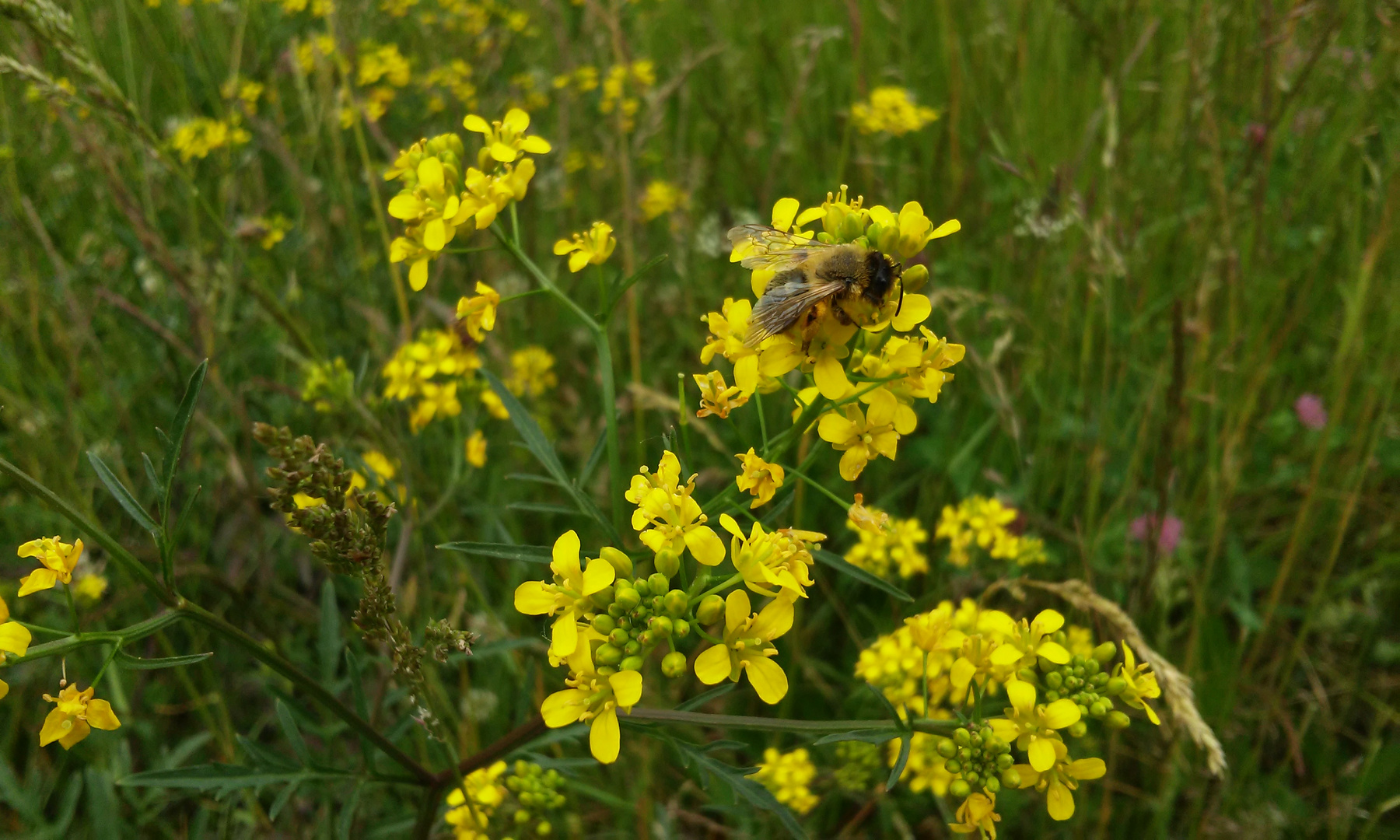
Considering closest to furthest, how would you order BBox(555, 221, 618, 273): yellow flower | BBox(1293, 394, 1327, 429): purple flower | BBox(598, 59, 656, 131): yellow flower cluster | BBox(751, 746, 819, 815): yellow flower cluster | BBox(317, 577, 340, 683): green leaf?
BBox(555, 221, 618, 273): yellow flower, BBox(317, 577, 340, 683): green leaf, BBox(751, 746, 819, 815): yellow flower cluster, BBox(1293, 394, 1327, 429): purple flower, BBox(598, 59, 656, 131): yellow flower cluster

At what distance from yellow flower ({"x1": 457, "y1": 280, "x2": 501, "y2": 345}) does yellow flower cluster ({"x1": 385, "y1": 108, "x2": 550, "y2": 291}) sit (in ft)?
0.32

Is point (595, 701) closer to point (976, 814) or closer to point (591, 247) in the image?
point (976, 814)

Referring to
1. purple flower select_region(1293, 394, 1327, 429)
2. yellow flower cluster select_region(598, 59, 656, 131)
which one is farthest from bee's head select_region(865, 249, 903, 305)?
yellow flower cluster select_region(598, 59, 656, 131)

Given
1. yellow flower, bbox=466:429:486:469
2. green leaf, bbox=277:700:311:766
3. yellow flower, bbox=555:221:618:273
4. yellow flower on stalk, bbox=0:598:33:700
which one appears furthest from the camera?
yellow flower, bbox=466:429:486:469

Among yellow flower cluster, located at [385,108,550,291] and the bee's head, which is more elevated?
yellow flower cluster, located at [385,108,550,291]

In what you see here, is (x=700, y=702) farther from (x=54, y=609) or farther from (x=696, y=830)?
(x=54, y=609)

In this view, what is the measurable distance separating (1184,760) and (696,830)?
1.47m

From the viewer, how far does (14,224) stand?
3176mm

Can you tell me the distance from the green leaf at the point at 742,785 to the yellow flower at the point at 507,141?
119cm

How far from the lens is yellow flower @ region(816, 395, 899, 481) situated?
1.50m

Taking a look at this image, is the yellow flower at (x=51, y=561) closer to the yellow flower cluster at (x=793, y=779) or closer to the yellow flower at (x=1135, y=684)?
the yellow flower cluster at (x=793, y=779)

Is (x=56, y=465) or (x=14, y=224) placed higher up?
(x=14, y=224)

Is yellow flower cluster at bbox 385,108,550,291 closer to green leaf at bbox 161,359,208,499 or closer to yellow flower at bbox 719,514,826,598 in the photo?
green leaf at bbox 161,359,208,499

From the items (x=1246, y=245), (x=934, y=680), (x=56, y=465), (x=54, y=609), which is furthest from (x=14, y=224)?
(x=1246, y=245)
